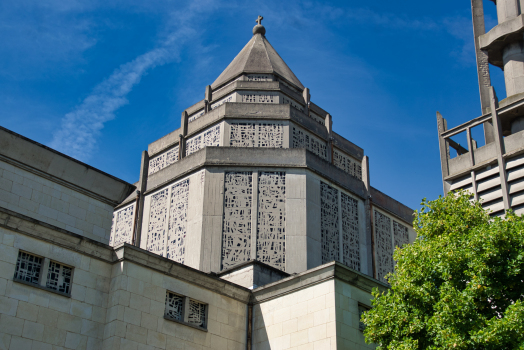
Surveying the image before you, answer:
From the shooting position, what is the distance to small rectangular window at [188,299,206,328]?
21234 millimetres

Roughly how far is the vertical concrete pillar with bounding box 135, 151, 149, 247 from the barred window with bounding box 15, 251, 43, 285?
42.0 feet

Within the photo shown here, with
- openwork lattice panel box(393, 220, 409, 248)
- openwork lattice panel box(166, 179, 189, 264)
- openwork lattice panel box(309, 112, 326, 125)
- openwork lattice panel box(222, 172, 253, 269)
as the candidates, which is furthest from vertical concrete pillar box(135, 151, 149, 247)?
openwork lattice panel box(393, 220, 409, 248)

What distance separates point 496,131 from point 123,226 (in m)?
→ 19.5

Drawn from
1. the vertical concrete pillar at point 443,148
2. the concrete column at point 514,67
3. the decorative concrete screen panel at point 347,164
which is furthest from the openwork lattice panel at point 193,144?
the concrete column at point 514,67

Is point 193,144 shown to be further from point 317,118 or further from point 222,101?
point 317,118

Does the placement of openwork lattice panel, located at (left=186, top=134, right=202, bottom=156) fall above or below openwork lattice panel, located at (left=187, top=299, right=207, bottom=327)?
above

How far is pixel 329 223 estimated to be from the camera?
30.8 m

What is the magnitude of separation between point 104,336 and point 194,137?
16.6 metres

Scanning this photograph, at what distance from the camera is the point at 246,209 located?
29.7m

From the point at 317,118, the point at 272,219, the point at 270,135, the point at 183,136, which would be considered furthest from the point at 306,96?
the point at 272,219

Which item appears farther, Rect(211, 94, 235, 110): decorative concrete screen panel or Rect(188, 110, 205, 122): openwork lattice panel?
Rect(188, 110, 205, 122): openwork lattice panel

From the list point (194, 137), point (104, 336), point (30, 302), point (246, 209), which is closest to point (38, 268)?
point (30, 302)

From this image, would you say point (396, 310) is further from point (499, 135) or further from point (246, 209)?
point (499, 135)

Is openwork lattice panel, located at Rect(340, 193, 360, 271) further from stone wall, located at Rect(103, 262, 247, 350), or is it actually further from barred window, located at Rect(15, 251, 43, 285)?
barred window, located at Rect(15, 251, 43, 285)
